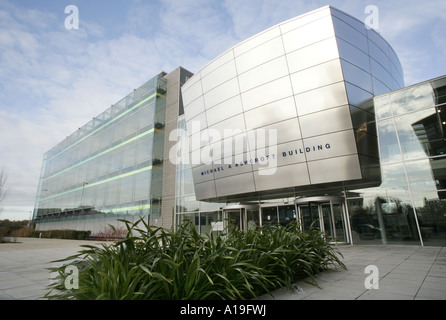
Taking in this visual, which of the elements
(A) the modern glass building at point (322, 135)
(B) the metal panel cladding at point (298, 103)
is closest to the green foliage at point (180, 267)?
(A) the modern glass building at point (322, 135)

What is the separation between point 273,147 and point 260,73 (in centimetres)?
460

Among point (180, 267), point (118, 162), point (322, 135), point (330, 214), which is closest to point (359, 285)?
point (180, 267)

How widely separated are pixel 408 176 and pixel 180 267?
12.8 m

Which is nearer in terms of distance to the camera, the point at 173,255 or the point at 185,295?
the point at 185,295

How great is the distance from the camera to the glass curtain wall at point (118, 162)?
87.9ft

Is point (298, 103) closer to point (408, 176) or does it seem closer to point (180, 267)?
point (408, 176)

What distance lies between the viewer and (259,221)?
16859 millimetres

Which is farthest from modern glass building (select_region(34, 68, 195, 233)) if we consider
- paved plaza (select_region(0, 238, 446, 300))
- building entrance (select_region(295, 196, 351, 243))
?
building entrance (select_region(295, 196, 351, 243))

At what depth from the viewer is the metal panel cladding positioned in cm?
1223

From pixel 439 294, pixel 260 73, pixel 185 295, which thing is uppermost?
pixel 260 73

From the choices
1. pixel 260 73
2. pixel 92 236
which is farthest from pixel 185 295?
pixel 92 236

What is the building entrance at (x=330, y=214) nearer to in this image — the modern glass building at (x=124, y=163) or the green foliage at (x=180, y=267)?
the green foliage at (x=180, y=267)

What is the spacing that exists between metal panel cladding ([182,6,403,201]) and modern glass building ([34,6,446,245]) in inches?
2.2

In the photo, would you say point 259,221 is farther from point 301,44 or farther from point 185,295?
point 185,295
